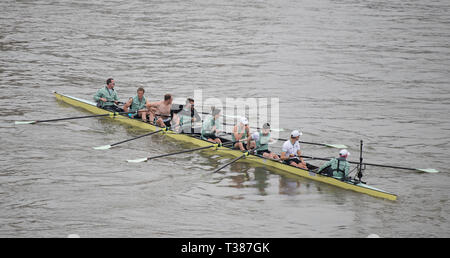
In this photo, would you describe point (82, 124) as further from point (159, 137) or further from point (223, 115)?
point (223, 115)

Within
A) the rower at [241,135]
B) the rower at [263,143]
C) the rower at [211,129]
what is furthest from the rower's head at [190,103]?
the rower at [263,143]

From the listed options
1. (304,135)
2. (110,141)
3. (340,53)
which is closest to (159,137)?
(110,141)

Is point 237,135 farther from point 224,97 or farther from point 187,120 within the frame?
point 224,97

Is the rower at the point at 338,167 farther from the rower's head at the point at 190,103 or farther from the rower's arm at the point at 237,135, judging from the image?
the rower's head at the point at 190,103

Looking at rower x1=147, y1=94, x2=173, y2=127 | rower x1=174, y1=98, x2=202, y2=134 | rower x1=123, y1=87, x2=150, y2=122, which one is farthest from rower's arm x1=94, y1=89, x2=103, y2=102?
rower x1=174, y1=98, x2=202, y2=134

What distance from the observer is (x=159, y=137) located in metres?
19.9

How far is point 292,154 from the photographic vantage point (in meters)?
16.4

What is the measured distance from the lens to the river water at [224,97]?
46.5 ft

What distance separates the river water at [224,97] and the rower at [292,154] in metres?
0.44

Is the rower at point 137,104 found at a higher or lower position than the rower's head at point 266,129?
higher

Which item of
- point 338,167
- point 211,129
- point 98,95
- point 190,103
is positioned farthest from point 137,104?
point 338,167

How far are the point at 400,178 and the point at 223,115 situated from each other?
705 cm

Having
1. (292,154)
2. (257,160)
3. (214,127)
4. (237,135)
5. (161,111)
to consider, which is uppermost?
(161,111)

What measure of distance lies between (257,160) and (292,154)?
1288 mm
